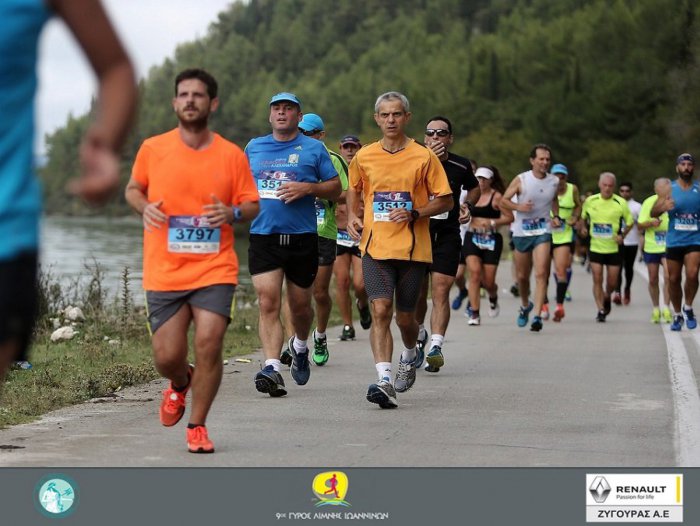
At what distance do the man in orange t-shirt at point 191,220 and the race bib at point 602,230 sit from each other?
1306 cm

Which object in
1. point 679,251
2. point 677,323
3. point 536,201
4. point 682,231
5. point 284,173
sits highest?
point 536,201

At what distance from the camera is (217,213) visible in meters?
7.46

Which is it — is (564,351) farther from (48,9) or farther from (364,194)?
(48,9)

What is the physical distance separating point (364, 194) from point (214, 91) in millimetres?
3050

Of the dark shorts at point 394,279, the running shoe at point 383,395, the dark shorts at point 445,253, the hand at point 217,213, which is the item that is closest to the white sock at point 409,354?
the dark shorts at point 394,279

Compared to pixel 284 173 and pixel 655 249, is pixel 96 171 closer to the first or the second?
pixel 284 173

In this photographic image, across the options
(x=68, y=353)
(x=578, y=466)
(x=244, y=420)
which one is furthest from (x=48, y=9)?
(x=68, y=353)

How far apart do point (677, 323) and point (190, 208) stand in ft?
35.9

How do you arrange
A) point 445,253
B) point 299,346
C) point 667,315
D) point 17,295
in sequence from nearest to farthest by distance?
point 17,295 → point 299,346 → point 445,253 → point 667,315

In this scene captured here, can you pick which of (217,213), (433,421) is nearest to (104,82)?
(217,213)

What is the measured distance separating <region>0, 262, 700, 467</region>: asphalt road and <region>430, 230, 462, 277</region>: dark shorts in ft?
2.85

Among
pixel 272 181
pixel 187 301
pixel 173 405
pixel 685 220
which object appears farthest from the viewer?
pixel 685 220

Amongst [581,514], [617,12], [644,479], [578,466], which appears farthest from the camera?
[617,12]

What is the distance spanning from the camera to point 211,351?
7680 millimetres
